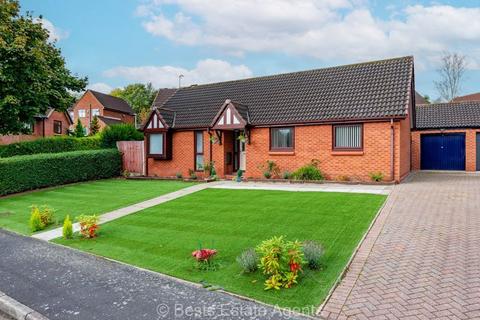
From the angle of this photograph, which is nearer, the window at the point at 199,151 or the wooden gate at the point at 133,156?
the window at the point at 199,151

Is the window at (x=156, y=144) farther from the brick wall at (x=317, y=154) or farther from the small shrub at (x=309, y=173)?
the small shrub at (x=309, y=173)

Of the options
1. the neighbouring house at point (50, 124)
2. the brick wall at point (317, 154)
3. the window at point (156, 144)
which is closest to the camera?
the brick wall at point (317, 154)

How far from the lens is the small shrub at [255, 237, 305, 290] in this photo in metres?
5.53

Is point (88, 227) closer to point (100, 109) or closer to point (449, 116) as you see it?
point (449, 116)

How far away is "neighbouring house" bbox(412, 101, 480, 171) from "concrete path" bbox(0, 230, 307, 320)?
22.3m

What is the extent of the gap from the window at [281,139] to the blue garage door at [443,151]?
11.4m

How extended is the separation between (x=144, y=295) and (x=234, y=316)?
1.54m

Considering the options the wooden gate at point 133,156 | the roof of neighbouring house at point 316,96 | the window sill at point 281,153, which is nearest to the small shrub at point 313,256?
the roof of neighbouring house at point 316,96

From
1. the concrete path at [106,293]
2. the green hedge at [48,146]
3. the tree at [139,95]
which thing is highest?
the tree at [139,95]

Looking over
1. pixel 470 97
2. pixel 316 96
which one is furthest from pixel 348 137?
pixel 470 97

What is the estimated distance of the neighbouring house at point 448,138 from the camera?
885 inches

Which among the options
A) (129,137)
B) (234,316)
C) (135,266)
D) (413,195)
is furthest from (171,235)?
(129,137)

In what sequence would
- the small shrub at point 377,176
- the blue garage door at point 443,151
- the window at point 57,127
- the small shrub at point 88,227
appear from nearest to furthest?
the small shrub at point 88,227, the small shrub at point 377,176, the blue garage door at point 443,151, the window at point 57,127

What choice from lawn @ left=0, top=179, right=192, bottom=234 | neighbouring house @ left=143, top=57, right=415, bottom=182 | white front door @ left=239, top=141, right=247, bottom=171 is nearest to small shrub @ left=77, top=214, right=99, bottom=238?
lawn @ left=0, top=179, right=192, bottom=234
